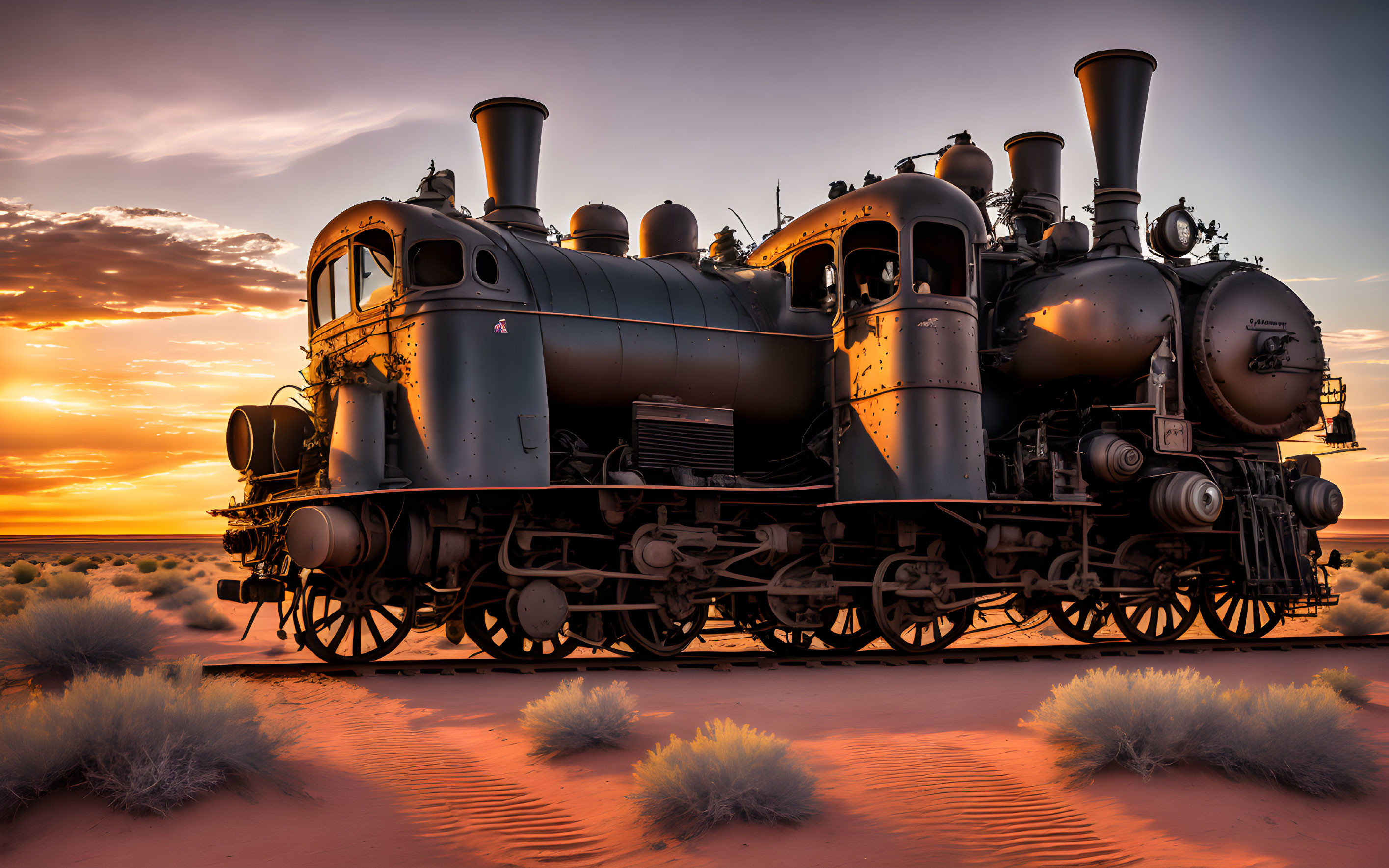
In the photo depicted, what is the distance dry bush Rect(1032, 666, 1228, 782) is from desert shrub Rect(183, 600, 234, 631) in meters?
14.9

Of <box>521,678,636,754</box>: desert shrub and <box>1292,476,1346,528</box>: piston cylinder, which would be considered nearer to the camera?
<box>521,678,636,754</box>: desert shrub

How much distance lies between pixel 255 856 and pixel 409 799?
107 cm

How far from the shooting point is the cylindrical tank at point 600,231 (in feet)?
38.8

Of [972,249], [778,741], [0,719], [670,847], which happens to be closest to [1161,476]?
[972,249]

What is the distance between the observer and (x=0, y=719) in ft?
17.5

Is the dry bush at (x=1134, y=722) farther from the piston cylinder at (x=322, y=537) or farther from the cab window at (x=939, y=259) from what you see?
the piston cylinder at (x=322, y=537)

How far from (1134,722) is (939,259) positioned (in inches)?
256

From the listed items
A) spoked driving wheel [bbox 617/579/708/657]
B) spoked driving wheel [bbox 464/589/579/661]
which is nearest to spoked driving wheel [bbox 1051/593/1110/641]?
spoked driving wheel [bbox 617/579/708/657]

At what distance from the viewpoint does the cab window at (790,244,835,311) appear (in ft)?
39.0

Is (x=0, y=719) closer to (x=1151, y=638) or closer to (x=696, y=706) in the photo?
(x=696, y=706)

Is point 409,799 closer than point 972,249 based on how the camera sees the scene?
Yes

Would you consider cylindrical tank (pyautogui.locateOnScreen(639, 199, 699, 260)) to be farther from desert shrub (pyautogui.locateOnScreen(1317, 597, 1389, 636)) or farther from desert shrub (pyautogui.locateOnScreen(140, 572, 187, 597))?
desert shrub (pyautogui.locateOnScreen(140, 572, 187, 597))

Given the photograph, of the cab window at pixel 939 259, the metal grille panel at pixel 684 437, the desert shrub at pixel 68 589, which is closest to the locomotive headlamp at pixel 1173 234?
the cab window at pixel 939 259

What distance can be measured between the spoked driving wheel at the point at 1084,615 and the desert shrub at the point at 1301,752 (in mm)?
6100
